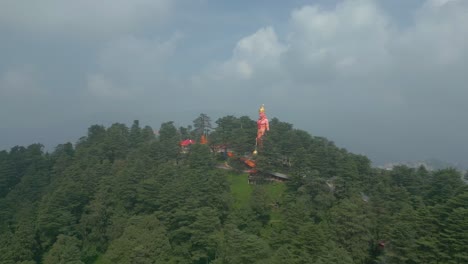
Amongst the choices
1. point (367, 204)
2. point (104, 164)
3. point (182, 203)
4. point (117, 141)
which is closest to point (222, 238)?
point (182, 203)

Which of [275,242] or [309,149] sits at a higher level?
[309,149]

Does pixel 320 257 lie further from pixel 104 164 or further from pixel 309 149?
pixel 104 164

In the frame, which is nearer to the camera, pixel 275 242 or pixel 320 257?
pixel 320 257

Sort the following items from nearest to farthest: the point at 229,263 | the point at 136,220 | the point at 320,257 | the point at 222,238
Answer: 1. the point at 320,257
2. the point at 229,263
3. the point at 222,238
4. the point at 136,220

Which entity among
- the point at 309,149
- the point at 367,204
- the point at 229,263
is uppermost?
the point at 309,149

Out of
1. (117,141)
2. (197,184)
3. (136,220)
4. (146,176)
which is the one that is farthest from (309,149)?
(117,141)

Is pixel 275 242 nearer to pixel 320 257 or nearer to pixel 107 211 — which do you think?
pixel 320 257

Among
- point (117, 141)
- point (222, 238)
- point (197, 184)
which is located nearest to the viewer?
point (222, 238)
